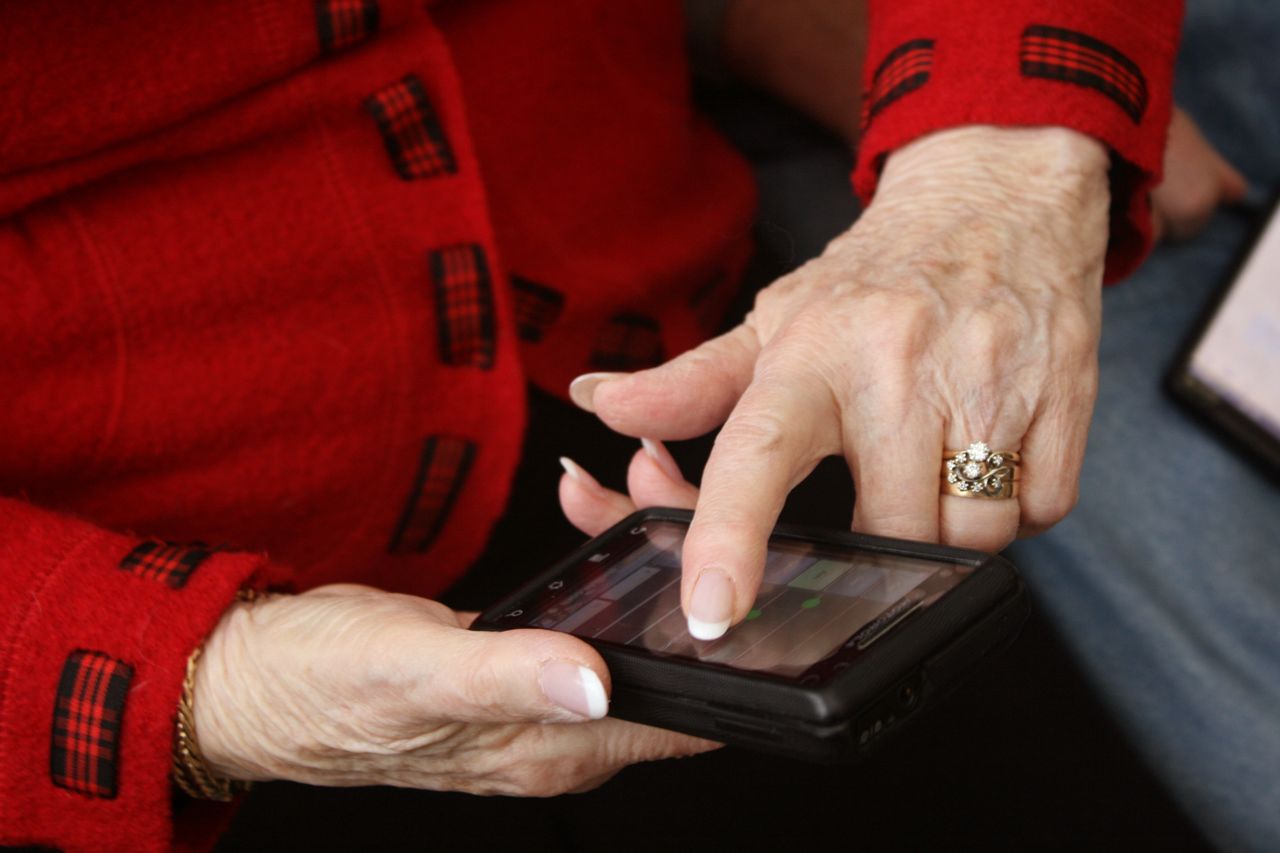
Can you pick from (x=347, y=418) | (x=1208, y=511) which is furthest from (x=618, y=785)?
(x=1208, y=511)

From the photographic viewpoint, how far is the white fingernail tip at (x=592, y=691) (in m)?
0.45

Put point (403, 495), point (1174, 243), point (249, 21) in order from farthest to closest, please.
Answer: point (1174, 243), point (403, 495), point (249, 21)

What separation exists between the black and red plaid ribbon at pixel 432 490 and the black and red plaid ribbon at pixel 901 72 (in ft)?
1.06

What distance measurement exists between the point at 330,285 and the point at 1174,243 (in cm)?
86

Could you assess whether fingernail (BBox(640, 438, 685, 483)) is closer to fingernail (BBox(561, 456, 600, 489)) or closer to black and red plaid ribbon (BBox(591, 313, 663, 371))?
fingernail (BBox(561, 456, 600, 489))

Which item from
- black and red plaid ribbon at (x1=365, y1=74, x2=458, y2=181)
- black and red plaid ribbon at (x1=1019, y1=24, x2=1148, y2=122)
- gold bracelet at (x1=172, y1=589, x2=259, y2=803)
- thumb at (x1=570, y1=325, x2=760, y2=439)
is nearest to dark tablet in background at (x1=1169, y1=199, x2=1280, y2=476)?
black and red plaid ribbon at (x1=1019, y1=24, x2=1148, y2=122)

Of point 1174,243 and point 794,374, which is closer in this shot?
point 794,374

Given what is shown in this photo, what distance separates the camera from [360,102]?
665 millimetres

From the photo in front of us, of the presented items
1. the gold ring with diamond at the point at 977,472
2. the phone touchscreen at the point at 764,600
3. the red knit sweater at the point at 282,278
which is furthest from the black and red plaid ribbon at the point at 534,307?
the gold ring with diamond at the point at 977,472

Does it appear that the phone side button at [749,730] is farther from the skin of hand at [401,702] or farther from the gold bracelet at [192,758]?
the gold bracelet at [192,758]

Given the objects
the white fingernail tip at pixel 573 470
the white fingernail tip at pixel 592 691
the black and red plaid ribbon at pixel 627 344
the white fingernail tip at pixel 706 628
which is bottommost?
the black and red plaid ribbon at pixel 627 344

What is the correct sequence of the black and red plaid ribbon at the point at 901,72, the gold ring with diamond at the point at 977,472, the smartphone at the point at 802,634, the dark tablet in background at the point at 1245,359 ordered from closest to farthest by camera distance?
1. the smartphone at the point at 802,634
2. the gold ring with diamond at the point at 977,472
3. the black and red plaid ribbon at the point at 901,72
4. the dark tablet in background at the point at 1245,359

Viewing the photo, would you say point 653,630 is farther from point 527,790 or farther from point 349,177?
point 349,177

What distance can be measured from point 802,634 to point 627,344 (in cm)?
38
